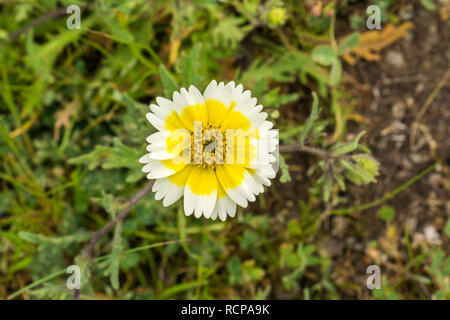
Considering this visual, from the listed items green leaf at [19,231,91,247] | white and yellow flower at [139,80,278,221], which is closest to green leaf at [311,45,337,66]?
white and yellow flower at [139,80,278,221]

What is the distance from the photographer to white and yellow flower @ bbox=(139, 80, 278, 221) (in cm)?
219

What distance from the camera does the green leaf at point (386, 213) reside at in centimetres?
367

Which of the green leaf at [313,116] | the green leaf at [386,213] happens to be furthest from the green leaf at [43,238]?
the green leaf at [386,213]

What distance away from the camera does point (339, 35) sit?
3.86m

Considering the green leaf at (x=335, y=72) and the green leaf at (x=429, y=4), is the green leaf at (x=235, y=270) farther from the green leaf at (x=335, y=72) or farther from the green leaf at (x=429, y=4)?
the green leaf at (x=429, y=4)

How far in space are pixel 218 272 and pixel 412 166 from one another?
1961 mm

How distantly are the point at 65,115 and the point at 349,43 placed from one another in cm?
247

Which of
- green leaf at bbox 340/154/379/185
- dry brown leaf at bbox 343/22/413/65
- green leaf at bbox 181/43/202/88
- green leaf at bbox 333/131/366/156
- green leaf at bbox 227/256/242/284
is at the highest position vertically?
dry brown leaf at bbox 343/22/413/65

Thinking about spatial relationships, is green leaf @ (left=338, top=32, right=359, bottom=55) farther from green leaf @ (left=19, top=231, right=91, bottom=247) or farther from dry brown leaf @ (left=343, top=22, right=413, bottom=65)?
green leaf @ (left=19, top=231, right=91, bottom=247)

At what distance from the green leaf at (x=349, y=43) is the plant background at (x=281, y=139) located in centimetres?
1

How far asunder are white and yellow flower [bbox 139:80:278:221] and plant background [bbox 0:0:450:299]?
1.19 m

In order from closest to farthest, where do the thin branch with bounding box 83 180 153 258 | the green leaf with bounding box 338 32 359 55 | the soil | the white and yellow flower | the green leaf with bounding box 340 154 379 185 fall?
the white and yellow flower, the green leaf with bounding box 340 154 379 185, the thin branch with bounding box 83 180 153 258, the green leaf with bounding box 338 32 359 55, the soil
